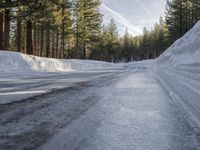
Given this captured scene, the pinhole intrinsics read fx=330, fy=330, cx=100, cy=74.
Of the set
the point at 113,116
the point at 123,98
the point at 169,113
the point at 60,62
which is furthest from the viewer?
the point at 60,62

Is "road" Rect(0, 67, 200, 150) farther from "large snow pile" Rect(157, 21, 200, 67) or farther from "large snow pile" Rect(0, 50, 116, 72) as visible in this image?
"large snow pile" Rect(0, 50, 116, 72)

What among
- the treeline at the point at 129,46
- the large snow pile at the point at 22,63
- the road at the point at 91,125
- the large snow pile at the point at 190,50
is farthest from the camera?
the treeline at the point at 129,46

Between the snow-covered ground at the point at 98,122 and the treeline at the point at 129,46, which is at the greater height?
the treeline at the point at 129,46

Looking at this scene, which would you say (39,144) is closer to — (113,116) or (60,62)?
(113,116)

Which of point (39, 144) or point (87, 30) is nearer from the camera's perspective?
point (39, 144)

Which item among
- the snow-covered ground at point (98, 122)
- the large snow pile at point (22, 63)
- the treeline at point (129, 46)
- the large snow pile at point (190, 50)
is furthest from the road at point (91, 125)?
the treeline at point (129, 46)

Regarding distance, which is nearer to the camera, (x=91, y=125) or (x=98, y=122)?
(x=91, y=125)

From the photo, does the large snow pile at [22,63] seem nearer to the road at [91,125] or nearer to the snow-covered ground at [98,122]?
the snow-covered ground at [98,122]

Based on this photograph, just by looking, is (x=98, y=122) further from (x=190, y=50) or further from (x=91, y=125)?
(x=190, y=50)

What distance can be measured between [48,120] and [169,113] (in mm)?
2389

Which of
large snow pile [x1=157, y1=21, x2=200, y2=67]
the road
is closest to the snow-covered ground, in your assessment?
the road

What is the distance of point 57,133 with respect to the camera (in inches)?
162

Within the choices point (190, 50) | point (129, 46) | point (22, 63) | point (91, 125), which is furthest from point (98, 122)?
point (129, 46)

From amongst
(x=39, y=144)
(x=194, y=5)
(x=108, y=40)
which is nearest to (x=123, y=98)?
(x=39, y=144)
